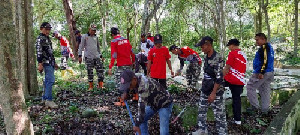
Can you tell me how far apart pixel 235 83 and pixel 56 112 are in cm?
387

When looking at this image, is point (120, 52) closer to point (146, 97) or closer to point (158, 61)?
point (158, 61)

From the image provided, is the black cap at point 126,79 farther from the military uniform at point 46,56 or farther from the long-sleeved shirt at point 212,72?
the military uniform at point 46,56

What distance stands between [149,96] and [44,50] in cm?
306

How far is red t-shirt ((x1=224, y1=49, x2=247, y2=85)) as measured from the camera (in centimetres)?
480

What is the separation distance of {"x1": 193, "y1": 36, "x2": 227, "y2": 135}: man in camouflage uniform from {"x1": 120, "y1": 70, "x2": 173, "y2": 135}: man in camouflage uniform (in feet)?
2.80

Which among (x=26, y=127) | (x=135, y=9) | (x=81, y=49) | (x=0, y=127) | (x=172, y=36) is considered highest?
(x=135, y=9)

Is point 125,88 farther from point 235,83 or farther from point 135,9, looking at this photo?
point 135,9

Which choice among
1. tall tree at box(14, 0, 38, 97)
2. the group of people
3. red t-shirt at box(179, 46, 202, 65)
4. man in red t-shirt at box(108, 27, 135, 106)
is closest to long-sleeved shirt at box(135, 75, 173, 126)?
the group of people

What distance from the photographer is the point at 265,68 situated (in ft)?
18.2

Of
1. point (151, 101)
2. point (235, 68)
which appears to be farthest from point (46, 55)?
point (235, 68)

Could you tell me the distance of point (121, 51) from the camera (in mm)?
6176

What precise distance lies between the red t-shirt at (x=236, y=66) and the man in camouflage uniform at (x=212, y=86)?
2.71ft

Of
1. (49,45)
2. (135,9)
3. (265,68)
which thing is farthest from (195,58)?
(135,9)

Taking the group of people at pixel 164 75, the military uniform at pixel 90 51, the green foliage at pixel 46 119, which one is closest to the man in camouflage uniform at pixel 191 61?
the group of people at pixel 164 75
